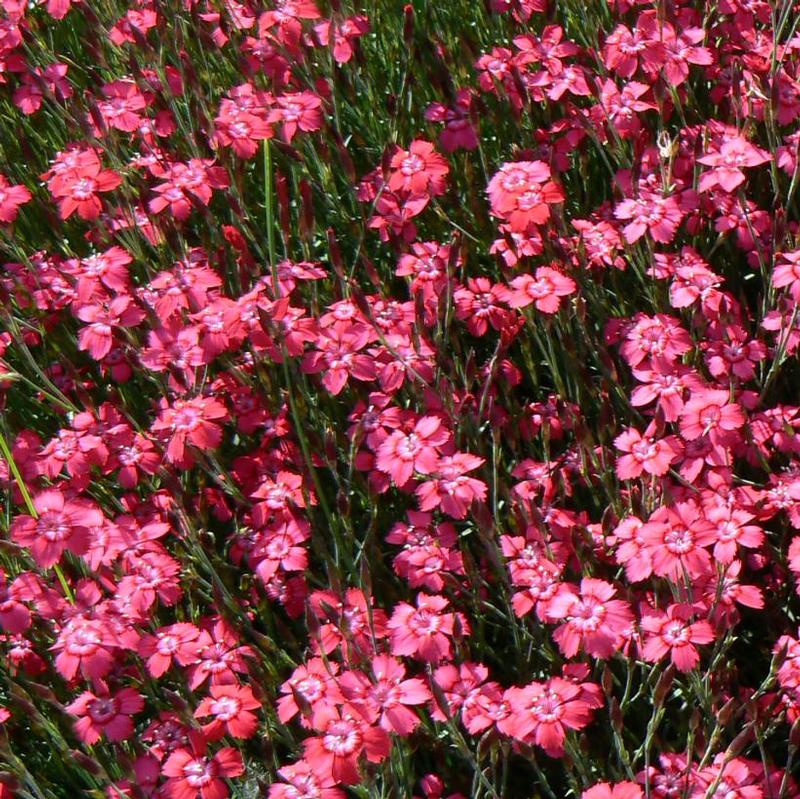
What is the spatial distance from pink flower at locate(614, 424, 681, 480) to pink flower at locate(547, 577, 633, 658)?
0.27 m

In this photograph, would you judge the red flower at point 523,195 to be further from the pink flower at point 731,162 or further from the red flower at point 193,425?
the red flower at point 193,425

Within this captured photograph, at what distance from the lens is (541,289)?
299 cm

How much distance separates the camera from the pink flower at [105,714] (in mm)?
2648

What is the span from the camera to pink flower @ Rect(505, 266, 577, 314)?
296cm

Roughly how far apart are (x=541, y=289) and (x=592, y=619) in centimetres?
84

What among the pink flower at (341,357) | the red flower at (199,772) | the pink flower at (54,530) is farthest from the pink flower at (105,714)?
the pink flower at (341,357)

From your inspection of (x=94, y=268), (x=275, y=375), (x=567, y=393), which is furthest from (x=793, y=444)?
(x=94, y=268)

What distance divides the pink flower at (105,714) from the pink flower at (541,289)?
4.16 ft

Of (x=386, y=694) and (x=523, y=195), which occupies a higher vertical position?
(x=523, y=195)

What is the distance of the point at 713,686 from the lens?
243 cm

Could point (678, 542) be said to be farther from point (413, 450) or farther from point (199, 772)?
point (199, 772)

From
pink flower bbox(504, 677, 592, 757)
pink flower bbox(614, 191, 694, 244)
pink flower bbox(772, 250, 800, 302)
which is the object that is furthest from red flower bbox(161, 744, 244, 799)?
pink flower bbox(772, 250, 800, 302)

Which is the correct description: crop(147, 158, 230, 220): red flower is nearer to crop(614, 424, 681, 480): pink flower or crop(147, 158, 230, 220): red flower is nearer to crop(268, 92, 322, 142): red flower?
crop(268, 92, 322, 142): red flower

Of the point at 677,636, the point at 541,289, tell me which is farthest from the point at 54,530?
the point at 677,636
